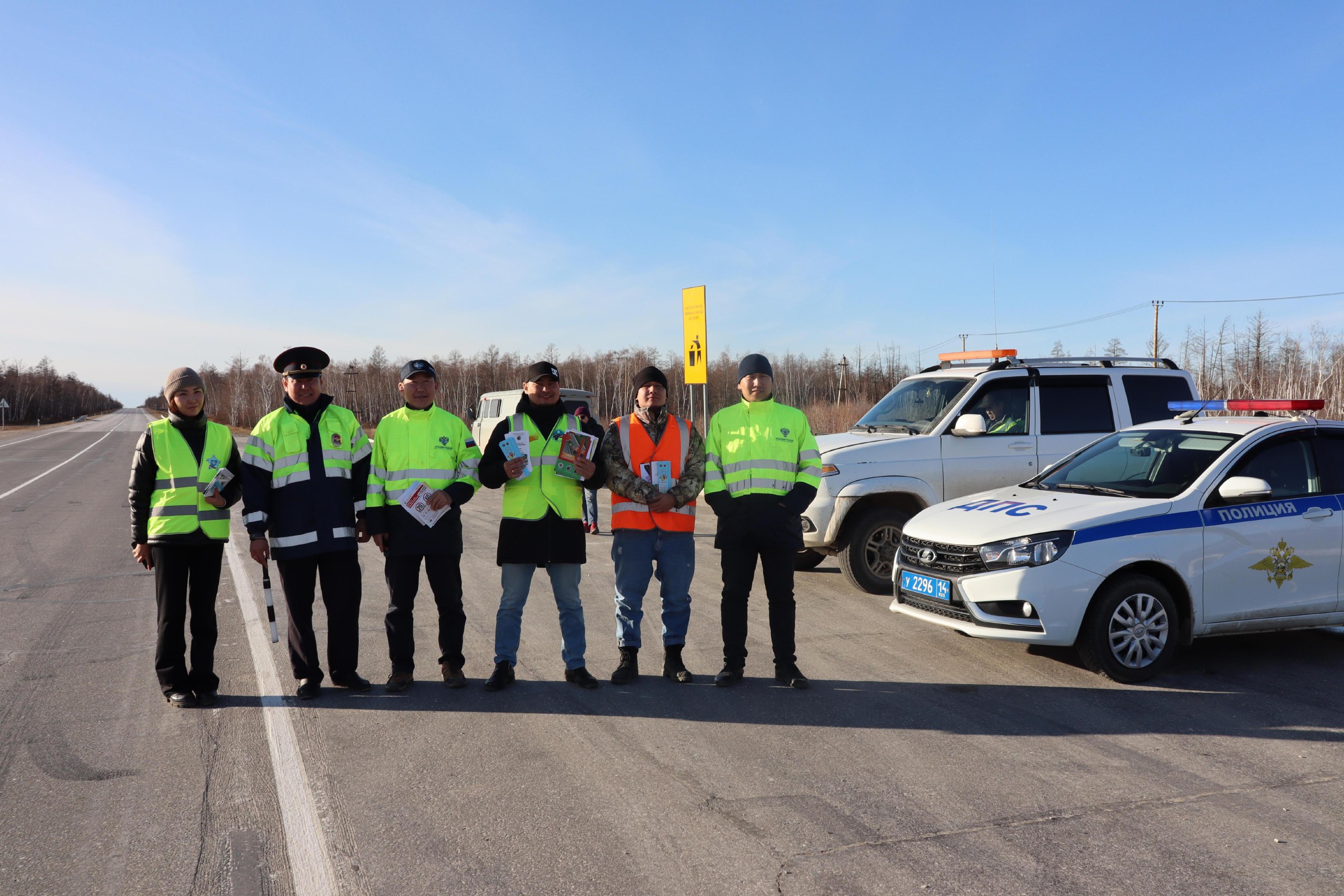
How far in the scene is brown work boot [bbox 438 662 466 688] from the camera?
17.2 feet

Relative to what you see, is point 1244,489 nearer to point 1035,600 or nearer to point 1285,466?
point 1285,466

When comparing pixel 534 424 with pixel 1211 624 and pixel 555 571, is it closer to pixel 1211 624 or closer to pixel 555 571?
pixel 555 571

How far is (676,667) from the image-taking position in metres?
5.43

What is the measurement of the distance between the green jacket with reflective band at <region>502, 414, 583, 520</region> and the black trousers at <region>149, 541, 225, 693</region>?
5.62ft

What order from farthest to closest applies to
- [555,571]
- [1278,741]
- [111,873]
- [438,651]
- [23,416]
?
[23,416]
[438,651]
[555,571]
[1278,741]
[111,873]

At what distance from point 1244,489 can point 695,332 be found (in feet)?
29.9

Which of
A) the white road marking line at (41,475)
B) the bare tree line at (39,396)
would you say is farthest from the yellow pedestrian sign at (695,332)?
the bare tree line at (39,396)

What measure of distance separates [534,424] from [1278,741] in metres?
4.37

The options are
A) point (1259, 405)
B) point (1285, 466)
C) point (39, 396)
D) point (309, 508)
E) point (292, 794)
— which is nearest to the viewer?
point (292, 794)

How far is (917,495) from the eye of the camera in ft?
26.4

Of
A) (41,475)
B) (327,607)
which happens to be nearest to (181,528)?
(327,607)

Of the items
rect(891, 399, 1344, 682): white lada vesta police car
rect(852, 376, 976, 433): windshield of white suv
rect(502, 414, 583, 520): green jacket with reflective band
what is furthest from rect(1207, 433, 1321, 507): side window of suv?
rect(502, 414, 583, 520): green jacket with reflective band

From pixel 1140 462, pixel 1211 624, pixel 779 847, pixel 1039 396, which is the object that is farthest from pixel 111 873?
pixel 1039 396

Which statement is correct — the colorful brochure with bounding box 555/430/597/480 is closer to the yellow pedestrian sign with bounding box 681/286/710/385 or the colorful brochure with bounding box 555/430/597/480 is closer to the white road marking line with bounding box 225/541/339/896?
the white road marking line with bounding box 225/541/339/896
